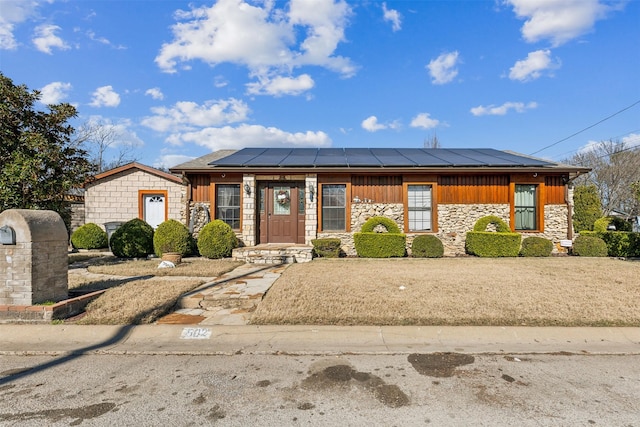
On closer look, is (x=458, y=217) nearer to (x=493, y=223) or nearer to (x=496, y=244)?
(x=493, y=223)

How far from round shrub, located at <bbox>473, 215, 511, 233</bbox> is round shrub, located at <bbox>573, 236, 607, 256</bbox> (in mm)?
2252

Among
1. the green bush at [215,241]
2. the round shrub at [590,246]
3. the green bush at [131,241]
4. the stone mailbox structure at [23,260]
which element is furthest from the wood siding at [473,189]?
the stone mailbox structure at [23,260]

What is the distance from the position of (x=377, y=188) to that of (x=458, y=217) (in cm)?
311

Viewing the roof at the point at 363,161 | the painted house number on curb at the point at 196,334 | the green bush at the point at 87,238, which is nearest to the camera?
the painted house number on curb at the point at 196,334

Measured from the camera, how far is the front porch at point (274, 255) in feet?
32.0

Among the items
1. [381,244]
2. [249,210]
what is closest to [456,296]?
[381,244]

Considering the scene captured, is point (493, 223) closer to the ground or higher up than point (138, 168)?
closer to the ground

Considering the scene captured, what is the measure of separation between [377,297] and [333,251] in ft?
17.0

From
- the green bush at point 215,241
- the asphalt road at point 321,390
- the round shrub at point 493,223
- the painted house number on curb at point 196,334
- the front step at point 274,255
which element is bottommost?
the asphalt road at point 321,390

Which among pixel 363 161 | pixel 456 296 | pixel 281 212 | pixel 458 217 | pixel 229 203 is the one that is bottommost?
pixel 456 296

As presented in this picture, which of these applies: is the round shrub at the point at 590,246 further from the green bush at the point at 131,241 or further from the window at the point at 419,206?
the green bush at the point at 131,241

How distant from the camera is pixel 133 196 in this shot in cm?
1404

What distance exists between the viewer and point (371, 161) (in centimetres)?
1236

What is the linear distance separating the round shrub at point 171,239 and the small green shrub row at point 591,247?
13.1 meters
